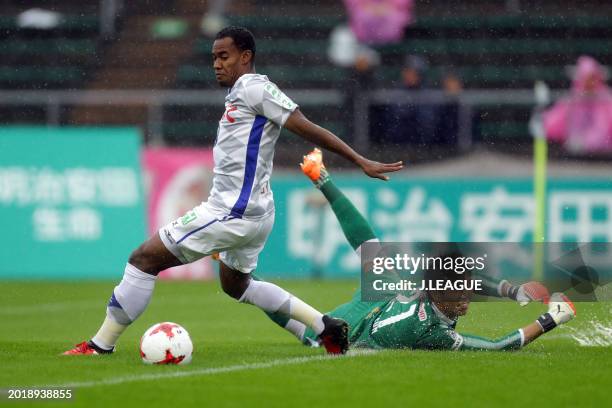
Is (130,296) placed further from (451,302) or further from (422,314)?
(451,302)

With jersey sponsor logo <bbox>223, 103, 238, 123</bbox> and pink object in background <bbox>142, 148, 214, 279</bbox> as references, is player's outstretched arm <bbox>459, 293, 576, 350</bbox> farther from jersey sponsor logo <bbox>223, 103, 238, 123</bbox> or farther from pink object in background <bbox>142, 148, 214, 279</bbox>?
pink object in background <bbox>142, 148, 214, 279</bbox>

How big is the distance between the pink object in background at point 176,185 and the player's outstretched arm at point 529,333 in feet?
28.0

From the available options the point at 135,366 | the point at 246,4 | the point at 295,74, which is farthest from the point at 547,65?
the point at 135,366

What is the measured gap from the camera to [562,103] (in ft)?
56.1

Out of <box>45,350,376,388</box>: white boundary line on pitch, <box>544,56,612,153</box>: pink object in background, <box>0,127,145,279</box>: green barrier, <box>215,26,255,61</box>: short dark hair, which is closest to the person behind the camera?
<box>45,350,376,388</box>: white boundary line on pitch

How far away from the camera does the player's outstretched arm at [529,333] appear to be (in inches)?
314

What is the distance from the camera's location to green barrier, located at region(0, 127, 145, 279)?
1594 centimetres

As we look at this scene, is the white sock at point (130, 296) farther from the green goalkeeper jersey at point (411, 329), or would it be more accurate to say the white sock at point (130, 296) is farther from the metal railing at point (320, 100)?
the metal railing at point (320, 100)

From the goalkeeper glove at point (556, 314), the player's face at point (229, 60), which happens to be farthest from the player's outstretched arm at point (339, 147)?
the goalkeeper glove at point (556, 314)

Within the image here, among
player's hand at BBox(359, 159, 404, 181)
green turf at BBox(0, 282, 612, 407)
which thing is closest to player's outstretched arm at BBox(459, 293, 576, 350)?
green turf at BBox(0, 282, 612, 407)

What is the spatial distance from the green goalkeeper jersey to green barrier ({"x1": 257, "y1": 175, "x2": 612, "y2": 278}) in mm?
7502

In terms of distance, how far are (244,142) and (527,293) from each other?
7.29 ft

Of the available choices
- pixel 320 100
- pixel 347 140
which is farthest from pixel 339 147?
pixel 347 140

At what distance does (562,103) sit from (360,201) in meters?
3.31
